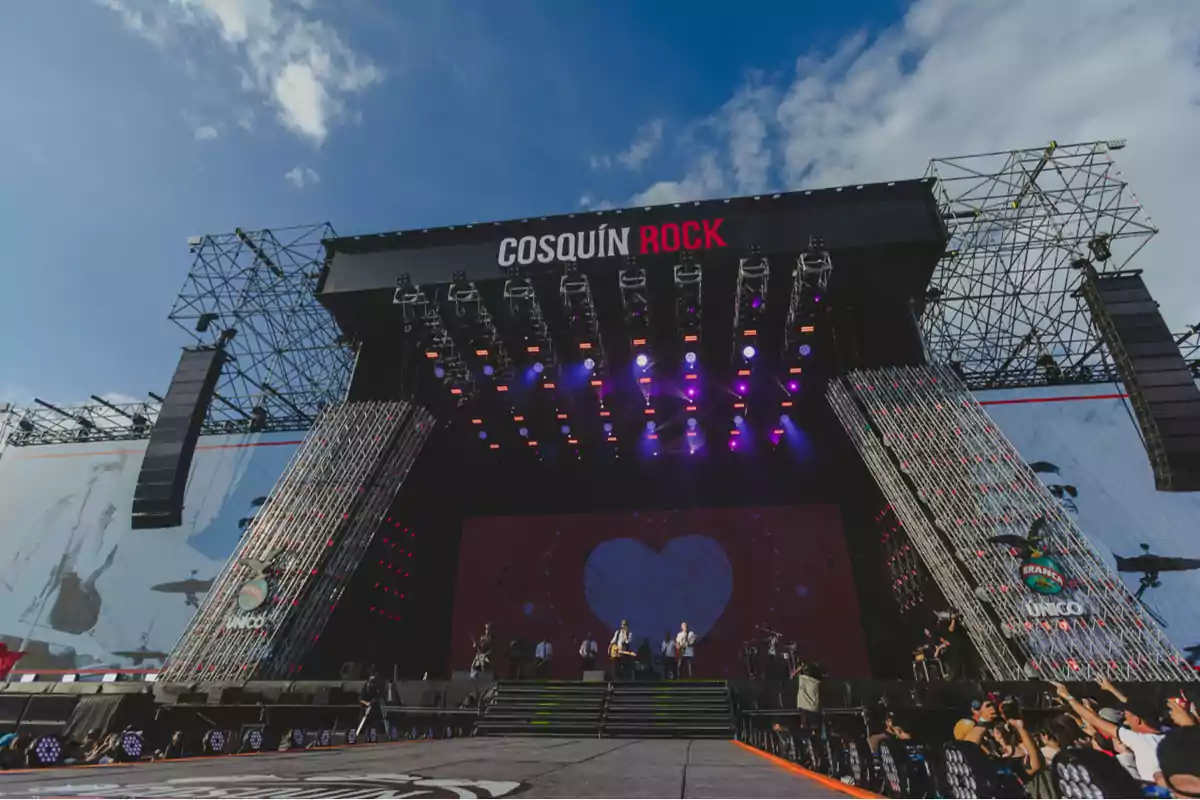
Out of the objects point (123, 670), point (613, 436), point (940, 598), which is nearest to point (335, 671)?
point (123, 670)

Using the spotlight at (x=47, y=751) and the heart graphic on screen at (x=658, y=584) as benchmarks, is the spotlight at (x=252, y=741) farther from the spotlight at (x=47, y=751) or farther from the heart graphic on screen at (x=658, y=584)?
the heart graphic on screen at (x=658, y=584)

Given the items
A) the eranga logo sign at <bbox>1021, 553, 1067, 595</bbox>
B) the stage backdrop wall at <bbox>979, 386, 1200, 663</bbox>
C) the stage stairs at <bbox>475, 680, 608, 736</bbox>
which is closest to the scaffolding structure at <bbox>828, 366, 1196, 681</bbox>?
the eranga logo sign at <bbox>1021, 553, 1067, 595</bbox>

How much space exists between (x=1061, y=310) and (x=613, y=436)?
44.2 feet

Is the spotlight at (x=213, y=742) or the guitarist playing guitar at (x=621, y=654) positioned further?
the guitarist playing guitar at (x=621, y=654)

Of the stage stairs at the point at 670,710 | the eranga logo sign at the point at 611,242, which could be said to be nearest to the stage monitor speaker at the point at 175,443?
the eranga logo sign at the point at 611,242

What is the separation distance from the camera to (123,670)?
18.7 metres

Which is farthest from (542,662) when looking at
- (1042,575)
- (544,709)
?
(1042,575)

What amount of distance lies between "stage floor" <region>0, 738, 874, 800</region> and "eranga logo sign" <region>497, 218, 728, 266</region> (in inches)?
448

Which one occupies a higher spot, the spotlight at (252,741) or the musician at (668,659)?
the musician at (668,659)

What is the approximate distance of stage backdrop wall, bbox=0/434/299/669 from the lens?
19578 mm

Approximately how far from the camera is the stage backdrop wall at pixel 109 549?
19.6 meters

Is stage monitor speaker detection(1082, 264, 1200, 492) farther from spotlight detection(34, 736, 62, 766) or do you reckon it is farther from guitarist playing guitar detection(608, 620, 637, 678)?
spotlight detection(34, 736, 62, 766)

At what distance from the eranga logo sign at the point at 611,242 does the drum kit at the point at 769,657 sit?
34.9ft

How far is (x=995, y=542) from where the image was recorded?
12398 millimetres
